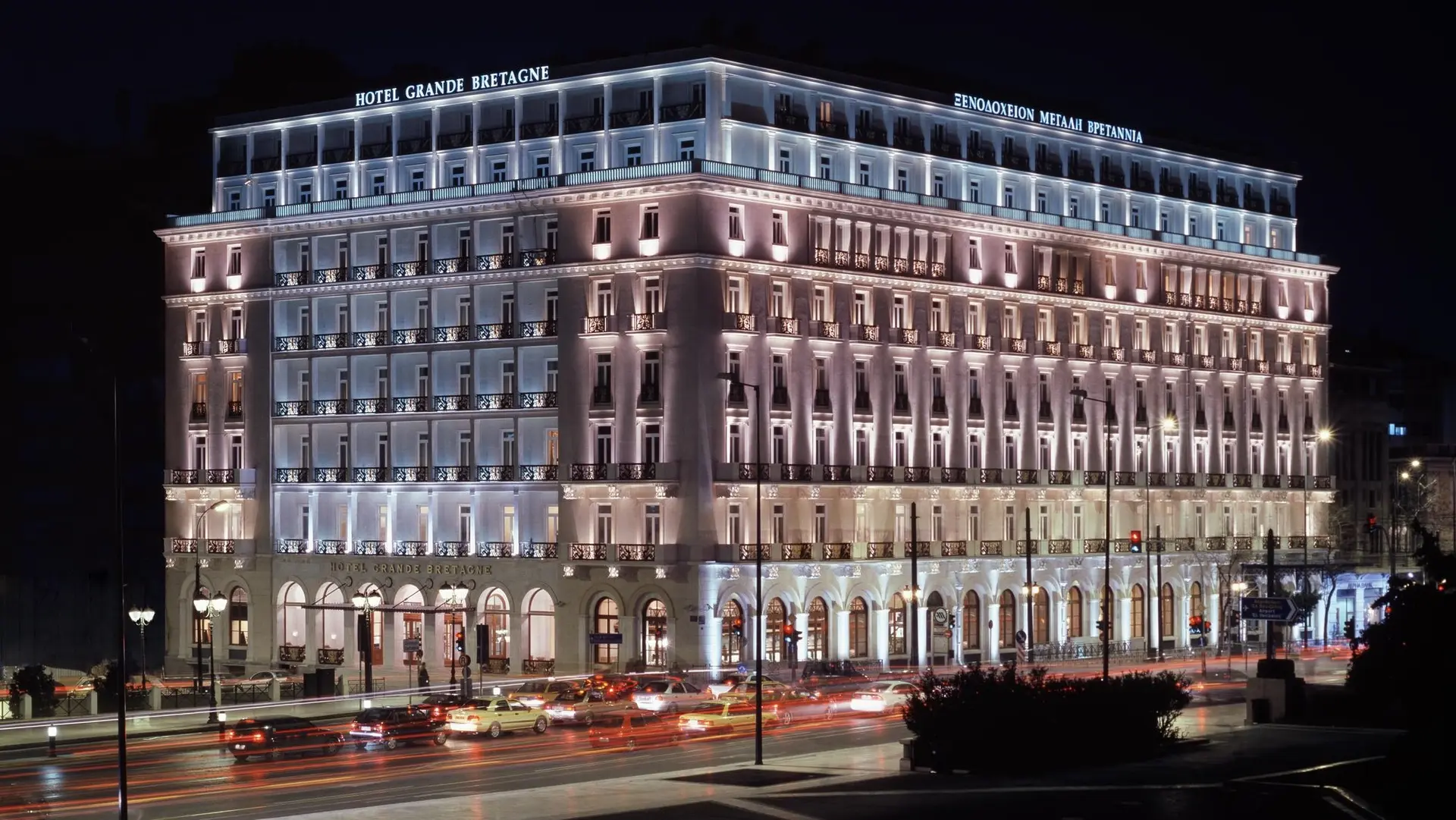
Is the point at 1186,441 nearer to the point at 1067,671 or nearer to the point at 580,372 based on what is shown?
the point at 1067,671

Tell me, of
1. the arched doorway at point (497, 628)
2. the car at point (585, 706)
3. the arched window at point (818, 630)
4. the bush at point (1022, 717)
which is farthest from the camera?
the arched doorway at point (497, 628)

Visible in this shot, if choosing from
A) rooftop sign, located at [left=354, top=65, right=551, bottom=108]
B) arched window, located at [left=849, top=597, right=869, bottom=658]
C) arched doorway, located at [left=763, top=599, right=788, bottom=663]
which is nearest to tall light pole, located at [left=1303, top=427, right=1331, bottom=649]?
arched window, located at [left=849, top=597, right=869, bottom=658]

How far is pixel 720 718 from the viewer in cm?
7719

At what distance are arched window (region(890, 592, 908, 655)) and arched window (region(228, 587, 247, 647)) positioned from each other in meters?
32.8

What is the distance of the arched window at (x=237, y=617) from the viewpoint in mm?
115750

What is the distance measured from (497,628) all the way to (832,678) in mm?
18550

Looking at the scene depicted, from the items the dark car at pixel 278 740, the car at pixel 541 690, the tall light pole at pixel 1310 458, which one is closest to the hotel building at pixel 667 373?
the car at pixel 541 690

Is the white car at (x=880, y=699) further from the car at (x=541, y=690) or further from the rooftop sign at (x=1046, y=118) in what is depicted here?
the rooftop sign at (x=1046, y=118)

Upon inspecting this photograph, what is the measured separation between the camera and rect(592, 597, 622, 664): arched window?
10281 centimetres

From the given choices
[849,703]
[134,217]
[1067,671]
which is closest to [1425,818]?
[849,703]

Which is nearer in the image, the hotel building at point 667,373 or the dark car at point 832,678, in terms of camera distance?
the dark car at point 832,678

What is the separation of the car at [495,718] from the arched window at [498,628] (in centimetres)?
2801

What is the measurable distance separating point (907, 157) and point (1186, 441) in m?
28.4

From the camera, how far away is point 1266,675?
2911 inches
